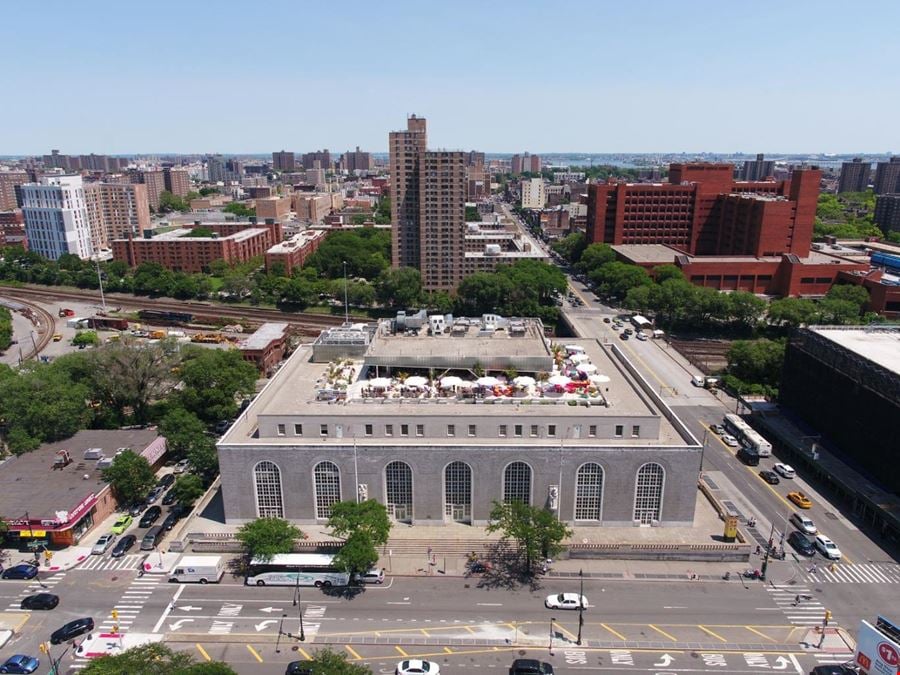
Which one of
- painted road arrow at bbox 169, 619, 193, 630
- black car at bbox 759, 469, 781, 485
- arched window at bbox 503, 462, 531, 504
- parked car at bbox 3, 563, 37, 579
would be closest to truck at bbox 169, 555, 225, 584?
painted road arrow at bbox 169, 619, 193, 630

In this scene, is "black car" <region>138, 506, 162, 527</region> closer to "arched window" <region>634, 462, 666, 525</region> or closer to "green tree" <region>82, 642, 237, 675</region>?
"green tree" <region>82, 642, 237, 675</region>

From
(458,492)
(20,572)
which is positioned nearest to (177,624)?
(20,572)

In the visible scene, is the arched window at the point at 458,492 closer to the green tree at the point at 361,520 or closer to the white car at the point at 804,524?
the green tree at the point at 361,520

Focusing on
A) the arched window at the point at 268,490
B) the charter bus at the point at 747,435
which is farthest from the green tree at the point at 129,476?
the charter bus at the point at 747,435

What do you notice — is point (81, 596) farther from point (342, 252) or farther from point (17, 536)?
point (342, 252)

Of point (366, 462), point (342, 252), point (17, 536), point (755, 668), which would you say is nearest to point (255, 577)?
point (366, 462)

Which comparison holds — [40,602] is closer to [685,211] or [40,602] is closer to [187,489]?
[187,489]
